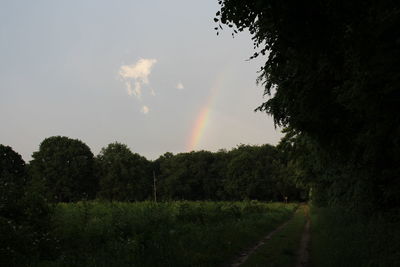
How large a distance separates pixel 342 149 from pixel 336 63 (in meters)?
5.14

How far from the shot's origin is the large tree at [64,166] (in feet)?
279

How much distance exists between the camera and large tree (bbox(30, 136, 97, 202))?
85062 mm

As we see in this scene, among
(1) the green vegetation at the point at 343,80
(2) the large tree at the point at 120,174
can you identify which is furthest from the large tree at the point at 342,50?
(2) the large tree at the point at 120,174

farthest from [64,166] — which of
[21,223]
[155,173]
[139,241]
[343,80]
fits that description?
[343,80]

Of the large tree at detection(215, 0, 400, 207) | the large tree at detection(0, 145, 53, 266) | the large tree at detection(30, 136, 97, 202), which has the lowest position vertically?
the large tree at detection(0, 145, 53, 266)

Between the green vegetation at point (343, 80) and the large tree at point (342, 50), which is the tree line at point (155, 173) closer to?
the green vegetation at point (343, 80)

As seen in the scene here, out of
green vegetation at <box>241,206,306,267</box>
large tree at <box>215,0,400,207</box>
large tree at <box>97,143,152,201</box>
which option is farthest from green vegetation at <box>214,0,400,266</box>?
large tree at <box>97,143,152,201</box>

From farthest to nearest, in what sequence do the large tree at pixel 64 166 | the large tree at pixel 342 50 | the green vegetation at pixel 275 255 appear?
the large tree at pixel 64 166 < the green vegetation at pixel 275 255 < the large tree at pixel 342 50

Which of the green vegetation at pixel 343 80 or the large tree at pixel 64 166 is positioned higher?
the large tree at pixel 64 166

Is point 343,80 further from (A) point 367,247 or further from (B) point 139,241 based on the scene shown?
(B) point 139,241

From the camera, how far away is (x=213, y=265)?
12312 mm

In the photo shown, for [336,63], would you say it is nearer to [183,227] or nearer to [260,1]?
[260,1]

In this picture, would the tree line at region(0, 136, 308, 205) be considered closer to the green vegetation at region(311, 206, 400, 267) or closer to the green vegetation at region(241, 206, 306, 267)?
the green vegetation at region(241, 206, 306, 267)

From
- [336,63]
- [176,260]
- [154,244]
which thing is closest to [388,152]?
[336,63]
